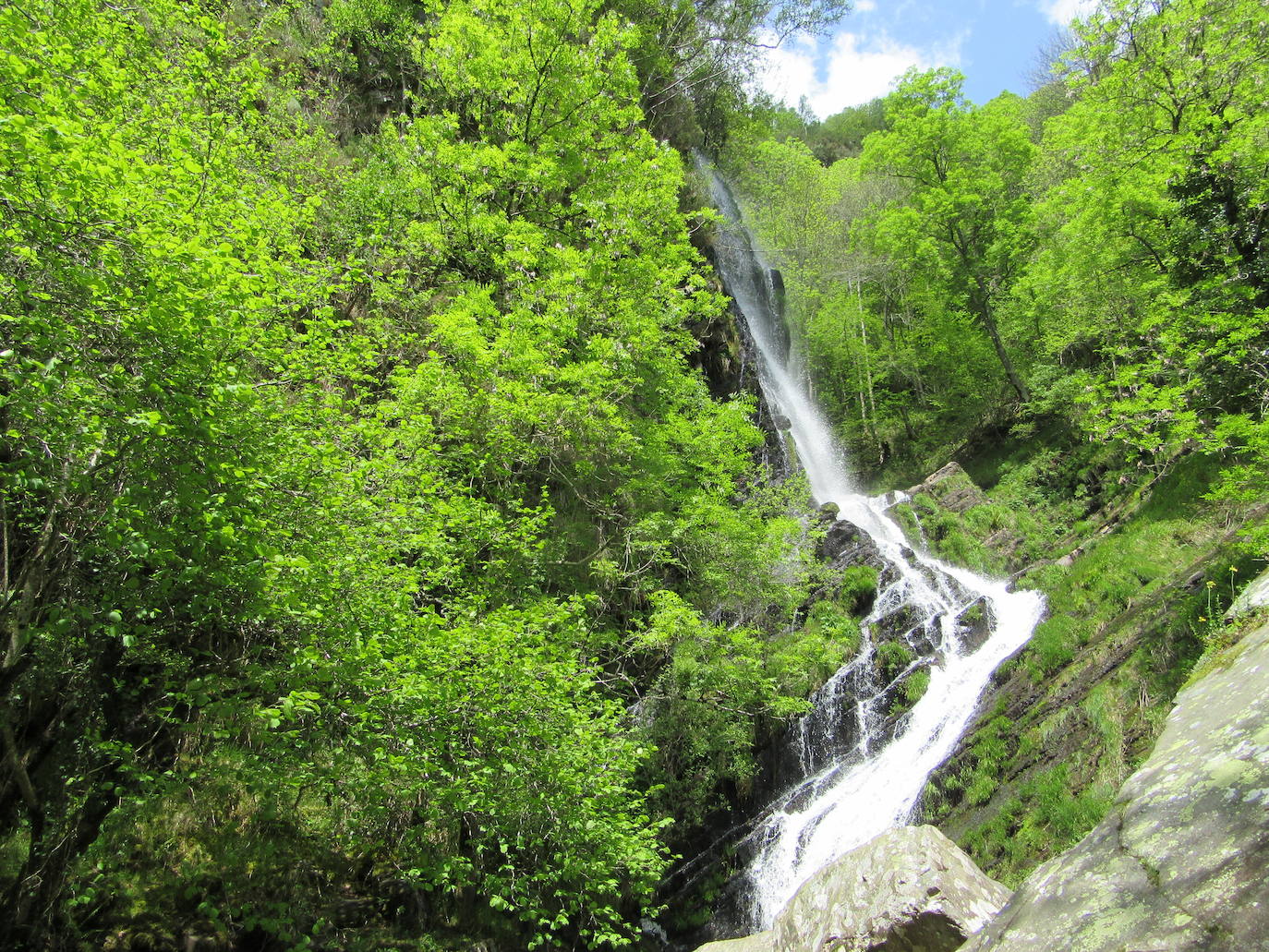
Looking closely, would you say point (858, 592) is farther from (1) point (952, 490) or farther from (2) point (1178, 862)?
(2) point (1178, 862)

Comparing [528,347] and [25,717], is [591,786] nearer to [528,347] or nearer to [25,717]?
[25,717]

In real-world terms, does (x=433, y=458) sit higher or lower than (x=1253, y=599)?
higher

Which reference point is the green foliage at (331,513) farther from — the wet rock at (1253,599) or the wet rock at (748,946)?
the wet rock at (1253,599)

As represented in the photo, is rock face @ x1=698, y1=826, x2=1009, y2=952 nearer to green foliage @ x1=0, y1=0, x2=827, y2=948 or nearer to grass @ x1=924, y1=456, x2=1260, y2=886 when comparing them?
grass @ x1=924, y1=456, x2=1260, y2=886

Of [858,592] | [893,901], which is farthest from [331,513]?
[858,592]

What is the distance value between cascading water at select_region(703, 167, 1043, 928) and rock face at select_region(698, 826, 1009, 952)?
3582 millimetres

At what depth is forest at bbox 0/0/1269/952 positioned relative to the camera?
4391mm

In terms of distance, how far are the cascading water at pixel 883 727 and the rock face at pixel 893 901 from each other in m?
3.58

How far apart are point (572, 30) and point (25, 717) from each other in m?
12.8

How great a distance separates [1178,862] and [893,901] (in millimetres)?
4523

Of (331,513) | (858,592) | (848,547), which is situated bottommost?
(858,592)

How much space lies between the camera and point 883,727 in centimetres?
1205

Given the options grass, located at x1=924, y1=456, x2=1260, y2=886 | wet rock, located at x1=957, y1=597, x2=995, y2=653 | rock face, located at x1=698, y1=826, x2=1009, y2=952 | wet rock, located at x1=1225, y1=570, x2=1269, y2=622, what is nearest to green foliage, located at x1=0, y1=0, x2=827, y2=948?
rock face, located at x1=698, y1=826, x2=1009, y2=952

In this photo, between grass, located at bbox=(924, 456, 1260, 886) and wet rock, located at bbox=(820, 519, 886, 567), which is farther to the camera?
wet rock, located at bbox=(820, 519, 886, 567)
